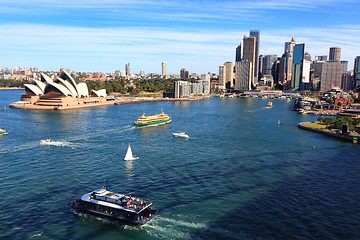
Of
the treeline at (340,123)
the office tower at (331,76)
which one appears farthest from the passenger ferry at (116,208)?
the office tower at (331,76)

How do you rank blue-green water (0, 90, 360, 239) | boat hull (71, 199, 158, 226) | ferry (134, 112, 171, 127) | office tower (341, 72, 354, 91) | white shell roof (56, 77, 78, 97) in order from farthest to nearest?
1. office tower (341, 72, 354, 91)
2. white shell roof (56, 77, 78, 97)
3. ferry (134, 112, 171, 127)
4. boat hull (71, 199, 158, 226)
5. blue-green water (0, 90, 360, 239)

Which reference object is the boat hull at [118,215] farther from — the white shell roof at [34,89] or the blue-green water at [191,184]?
the white shell roof at [34,89]

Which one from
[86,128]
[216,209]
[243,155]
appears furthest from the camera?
[86,128]

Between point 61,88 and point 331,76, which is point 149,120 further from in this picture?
point 331,76

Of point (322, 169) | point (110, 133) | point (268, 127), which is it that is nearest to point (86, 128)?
point (110, 133)

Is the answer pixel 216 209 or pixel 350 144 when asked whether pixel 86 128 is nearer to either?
pixel 216 209

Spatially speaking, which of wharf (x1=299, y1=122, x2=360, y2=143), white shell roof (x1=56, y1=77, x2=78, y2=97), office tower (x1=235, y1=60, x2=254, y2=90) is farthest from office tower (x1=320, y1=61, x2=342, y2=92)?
white shell roof (x1=56, y1=77, x2=78, y2=97)

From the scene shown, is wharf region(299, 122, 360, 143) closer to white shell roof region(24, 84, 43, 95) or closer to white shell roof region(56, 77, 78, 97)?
white shell roof region(56, 77, 78, 97)
